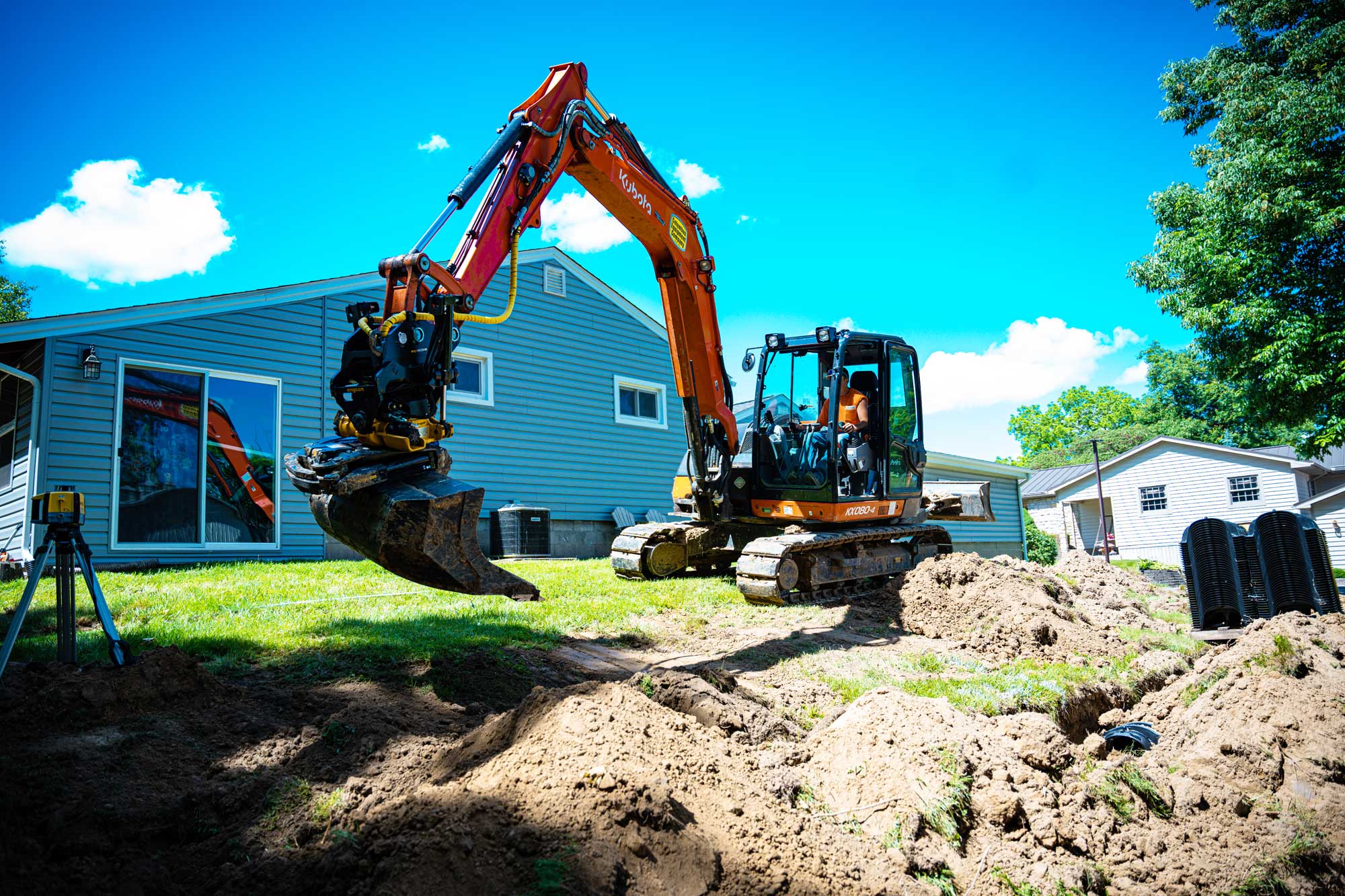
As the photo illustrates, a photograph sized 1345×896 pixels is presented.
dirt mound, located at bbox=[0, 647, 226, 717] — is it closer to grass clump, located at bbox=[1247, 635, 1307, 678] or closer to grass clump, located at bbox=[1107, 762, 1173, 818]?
grass clump, located at bbox=[1107, 762, 1173, 818]

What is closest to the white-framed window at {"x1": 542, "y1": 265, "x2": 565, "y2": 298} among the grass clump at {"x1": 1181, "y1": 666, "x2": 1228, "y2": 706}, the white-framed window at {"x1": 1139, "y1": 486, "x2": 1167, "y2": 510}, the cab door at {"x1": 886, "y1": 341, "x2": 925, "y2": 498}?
the cab door at {"x1": 886, "y1": 341, "x2": 925, "y2": 498}

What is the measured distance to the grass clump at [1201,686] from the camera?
4.67 meters

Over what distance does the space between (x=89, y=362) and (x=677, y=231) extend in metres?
7.09

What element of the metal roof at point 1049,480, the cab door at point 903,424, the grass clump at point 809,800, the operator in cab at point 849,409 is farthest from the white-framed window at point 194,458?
the metal roof at point 1049,480

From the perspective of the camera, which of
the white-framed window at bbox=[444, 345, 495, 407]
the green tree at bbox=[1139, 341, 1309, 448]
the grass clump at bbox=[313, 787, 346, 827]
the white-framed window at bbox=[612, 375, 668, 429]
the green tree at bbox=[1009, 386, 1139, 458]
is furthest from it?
the green tree at bbox=[1009, 386, 1139, 458]

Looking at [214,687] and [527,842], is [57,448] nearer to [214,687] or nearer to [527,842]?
[214,687]

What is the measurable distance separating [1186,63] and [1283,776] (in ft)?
62.5

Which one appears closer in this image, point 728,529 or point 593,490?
point 728,529

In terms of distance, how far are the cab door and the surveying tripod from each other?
729 centimetres

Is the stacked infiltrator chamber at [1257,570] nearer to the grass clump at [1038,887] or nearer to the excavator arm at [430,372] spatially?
the grass clump at [1038,887]

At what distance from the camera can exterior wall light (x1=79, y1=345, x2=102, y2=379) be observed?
30.0ft

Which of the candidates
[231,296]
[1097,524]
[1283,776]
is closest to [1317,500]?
[1097,524]

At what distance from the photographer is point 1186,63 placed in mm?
17234

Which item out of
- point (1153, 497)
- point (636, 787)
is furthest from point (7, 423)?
point (1153, 497)
